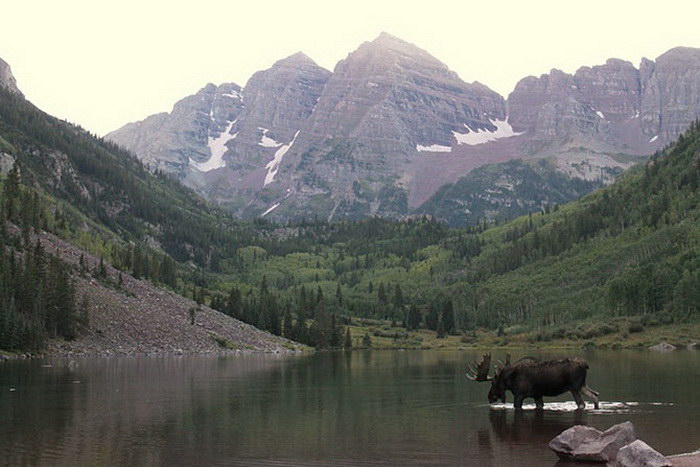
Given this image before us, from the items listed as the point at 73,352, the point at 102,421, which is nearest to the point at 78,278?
the point at 73,352

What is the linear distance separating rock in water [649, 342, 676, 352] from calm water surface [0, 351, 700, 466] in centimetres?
8664

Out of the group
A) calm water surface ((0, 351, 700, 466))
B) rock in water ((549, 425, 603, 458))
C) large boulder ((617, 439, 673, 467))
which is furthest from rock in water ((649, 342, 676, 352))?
large boulder ((617, 439, 673, 467))

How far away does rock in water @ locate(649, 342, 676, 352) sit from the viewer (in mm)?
178125

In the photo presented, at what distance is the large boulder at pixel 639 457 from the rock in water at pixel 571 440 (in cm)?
391

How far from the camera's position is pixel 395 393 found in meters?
78.6

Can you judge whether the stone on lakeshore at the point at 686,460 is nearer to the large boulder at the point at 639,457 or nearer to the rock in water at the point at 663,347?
the large boulder at the point at 639,457

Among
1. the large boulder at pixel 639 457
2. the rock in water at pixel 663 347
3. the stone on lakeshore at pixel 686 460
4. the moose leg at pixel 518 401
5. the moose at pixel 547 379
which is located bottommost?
the stone on lakeshore at pixel 686 460

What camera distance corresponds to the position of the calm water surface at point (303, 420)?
4281 cm

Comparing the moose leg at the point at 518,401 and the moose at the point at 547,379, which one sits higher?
the moose at the point at 547,379

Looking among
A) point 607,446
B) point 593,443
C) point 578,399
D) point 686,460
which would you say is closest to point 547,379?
point 578,399

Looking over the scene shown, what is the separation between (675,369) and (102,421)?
77.0m

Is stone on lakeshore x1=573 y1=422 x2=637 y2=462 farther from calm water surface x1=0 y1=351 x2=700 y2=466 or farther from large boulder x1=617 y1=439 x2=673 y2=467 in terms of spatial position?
large boulder x1=617 y1=439 x2=673 y2=467

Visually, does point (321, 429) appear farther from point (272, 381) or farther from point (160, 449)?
point (272, 381)

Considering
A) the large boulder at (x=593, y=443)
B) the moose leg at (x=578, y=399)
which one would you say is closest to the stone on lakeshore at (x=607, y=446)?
Result: the large boulder at (x=593, y=443)
